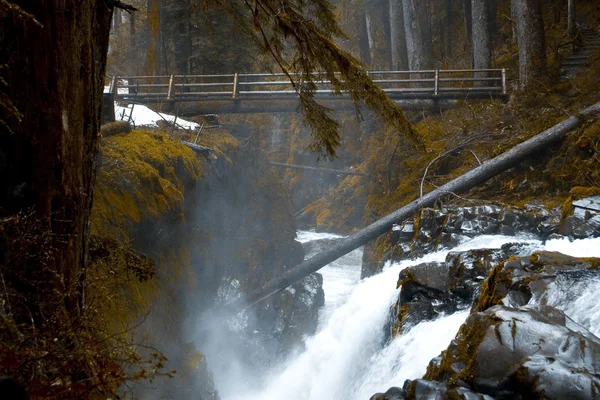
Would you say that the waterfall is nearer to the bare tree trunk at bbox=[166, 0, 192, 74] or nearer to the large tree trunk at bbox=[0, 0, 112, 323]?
the large tree trunk at bbox=[0, 0, 112, 323]

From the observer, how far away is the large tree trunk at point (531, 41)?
517 inches

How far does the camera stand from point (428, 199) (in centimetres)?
1055

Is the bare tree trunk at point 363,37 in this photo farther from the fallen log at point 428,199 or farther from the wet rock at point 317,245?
the fallen log at point 428,199

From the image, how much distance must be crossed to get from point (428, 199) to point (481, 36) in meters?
8.71

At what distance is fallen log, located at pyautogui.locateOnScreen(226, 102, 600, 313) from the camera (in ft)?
33.3

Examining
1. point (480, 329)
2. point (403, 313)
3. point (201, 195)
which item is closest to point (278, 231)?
point (201, 195)

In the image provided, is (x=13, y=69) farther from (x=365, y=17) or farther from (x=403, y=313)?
(x=365, y=17)

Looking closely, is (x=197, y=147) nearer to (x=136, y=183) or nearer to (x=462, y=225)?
(x=136, y=183)

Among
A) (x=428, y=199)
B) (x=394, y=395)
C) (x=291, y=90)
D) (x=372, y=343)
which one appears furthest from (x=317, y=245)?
(x=394, y=395)

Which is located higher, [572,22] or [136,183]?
[572,22]

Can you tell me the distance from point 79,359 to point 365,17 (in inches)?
908

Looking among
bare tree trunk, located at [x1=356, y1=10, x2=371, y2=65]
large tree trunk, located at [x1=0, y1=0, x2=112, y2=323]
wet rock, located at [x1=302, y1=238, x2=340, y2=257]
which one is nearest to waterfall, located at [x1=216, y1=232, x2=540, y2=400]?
wet rock, located at [x1=302, y1=238, x2=340, y2=257]

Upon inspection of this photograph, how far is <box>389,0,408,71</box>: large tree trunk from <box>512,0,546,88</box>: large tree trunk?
681 cm

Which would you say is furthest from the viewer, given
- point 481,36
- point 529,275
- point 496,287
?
point 481,36
